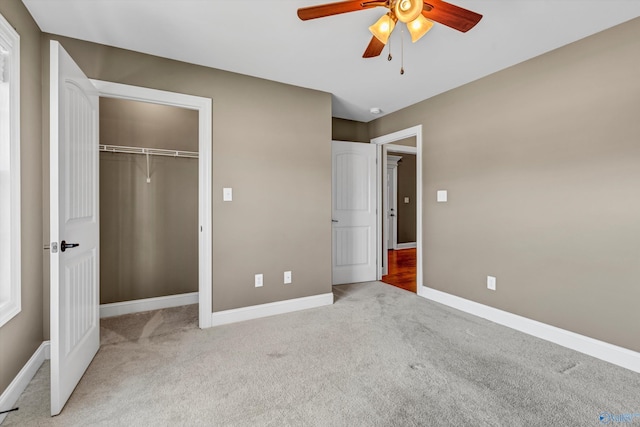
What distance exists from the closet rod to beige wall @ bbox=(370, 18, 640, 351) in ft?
9.39

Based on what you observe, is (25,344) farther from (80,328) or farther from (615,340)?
(615,340)

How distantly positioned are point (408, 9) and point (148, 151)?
9.22ft

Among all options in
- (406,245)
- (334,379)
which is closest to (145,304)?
(334,379)

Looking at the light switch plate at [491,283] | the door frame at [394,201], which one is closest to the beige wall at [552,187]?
the light switch plate at [491,283]

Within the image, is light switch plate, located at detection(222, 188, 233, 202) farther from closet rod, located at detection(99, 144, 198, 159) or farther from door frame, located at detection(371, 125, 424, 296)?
door frame, located at detection(371, 125, 424, 296)

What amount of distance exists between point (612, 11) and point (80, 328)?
403 centimetres

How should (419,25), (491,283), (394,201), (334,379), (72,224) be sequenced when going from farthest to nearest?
(394,201) < (491,283) < (334,379) < (72,224) < (419,25)

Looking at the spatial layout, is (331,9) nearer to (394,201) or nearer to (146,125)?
(146,125)

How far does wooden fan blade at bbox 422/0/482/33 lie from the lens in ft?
4.56

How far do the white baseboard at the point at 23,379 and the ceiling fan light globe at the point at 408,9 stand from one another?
2880 mm

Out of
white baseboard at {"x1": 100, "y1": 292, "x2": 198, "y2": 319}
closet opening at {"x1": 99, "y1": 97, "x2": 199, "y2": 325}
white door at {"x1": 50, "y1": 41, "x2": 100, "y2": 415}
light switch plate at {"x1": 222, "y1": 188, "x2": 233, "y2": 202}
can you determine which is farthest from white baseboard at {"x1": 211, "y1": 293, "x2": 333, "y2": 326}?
light switch plate at {"x1": 222, "y1": 188, "x2": 233, "y2": 202}

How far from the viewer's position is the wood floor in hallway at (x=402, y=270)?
4.20m

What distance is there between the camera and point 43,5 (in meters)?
1.88

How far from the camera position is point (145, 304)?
313 centimetres
